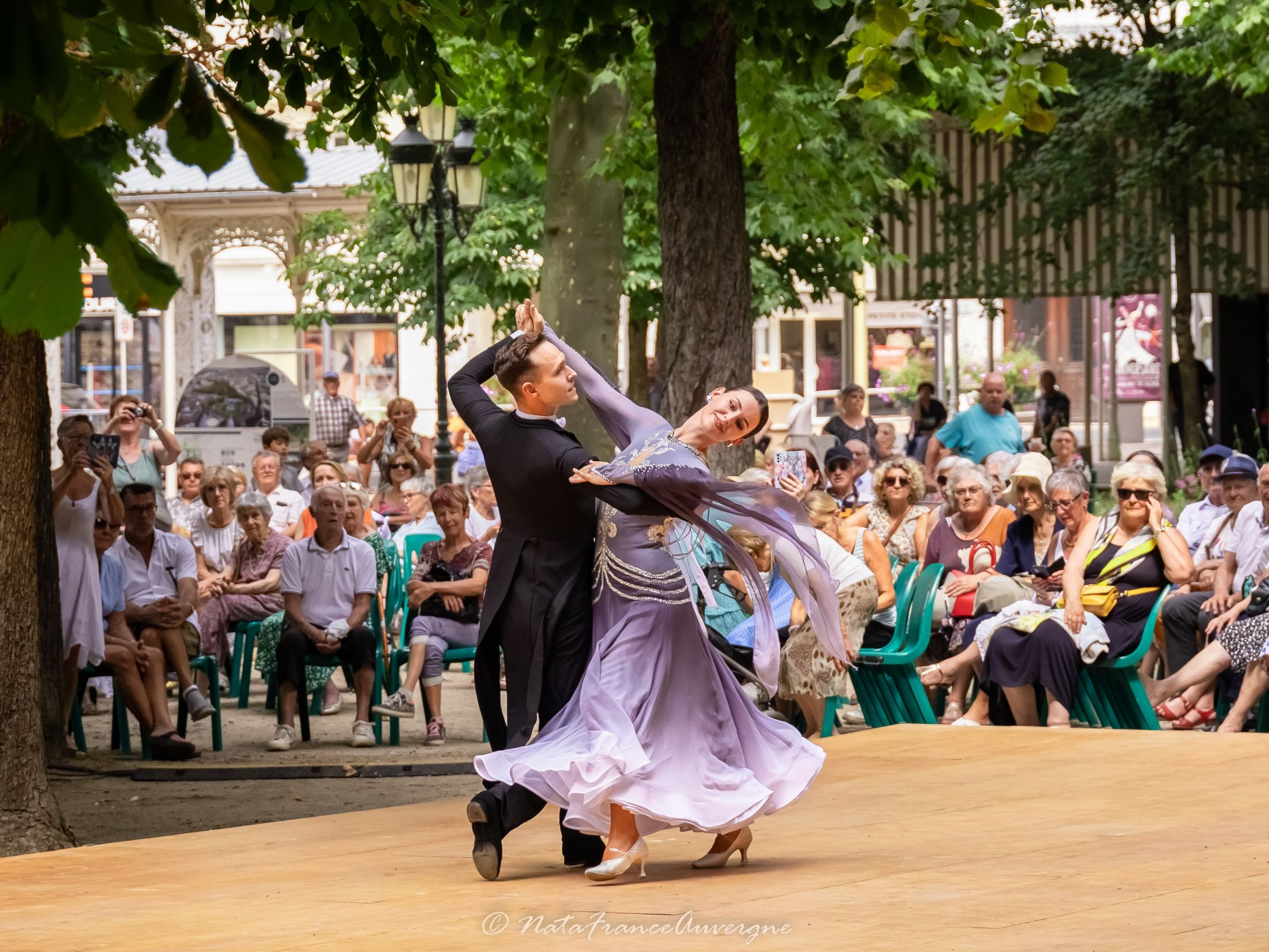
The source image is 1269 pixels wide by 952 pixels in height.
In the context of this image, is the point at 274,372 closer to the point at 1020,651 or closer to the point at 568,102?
the point at 568,102

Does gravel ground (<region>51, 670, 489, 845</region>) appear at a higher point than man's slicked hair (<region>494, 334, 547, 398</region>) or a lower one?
lower

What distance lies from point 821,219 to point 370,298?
13428 mm

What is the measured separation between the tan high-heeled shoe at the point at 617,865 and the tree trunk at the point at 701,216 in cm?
444

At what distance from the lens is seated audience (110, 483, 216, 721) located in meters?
11.9

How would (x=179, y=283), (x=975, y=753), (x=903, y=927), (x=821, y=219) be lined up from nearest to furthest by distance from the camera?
(x=179, y=283)
(x=903, y=927)
(x=975, y=753)
(x=821, y=219)

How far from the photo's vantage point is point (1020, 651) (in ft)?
35.1

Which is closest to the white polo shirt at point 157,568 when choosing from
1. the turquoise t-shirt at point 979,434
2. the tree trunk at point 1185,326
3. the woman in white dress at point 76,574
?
the woman in white dress at point 76,574

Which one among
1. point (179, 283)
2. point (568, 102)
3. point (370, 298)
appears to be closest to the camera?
point (179, 283)

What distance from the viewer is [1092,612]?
10797 millimetres

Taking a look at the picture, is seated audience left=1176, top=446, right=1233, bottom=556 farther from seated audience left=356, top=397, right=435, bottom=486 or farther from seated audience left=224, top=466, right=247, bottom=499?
seated audience left=224, top=466, right=247, bottom=499

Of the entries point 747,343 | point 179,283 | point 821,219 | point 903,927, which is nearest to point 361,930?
point 903,927

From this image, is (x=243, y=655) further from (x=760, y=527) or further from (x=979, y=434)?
(x=760, y=527)

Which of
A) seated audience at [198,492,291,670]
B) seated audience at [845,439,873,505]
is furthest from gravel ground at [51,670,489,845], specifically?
seated audience at [845,439,873,505]

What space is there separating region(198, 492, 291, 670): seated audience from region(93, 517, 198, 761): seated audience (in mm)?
1196
